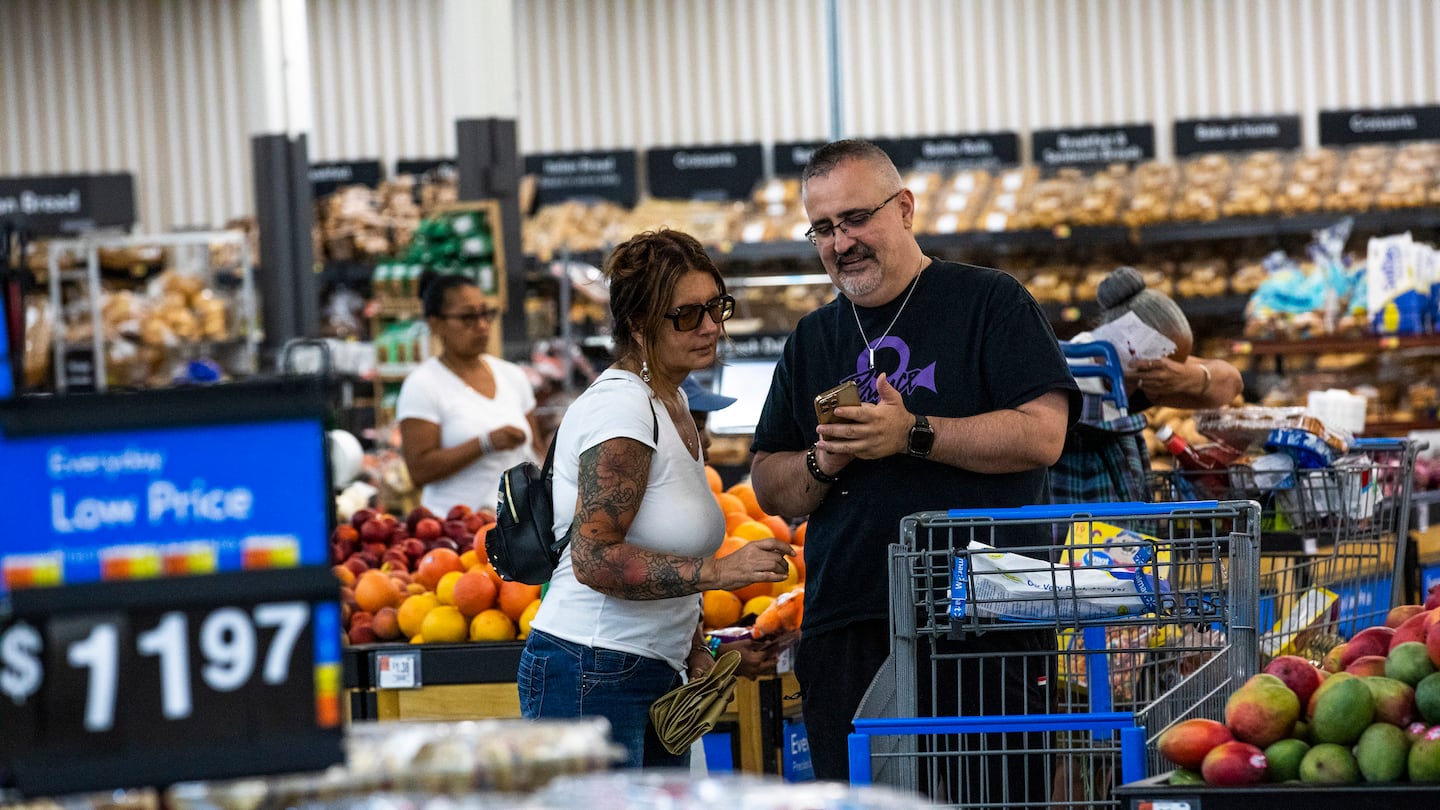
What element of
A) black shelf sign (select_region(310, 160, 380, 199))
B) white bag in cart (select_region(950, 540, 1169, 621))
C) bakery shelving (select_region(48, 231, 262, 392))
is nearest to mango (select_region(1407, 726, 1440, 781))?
white bag in cart (select_region(950, 540, 1169, 621))

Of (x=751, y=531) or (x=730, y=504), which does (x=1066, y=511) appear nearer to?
(x=751, y=531)

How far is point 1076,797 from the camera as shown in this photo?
3373 millimetres

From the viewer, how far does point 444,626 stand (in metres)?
3.84

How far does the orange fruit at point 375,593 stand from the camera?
4.10 m

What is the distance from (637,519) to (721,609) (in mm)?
1152

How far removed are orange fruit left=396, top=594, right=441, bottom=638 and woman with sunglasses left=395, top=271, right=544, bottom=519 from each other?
1110 mm

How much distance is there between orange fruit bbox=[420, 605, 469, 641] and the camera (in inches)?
151

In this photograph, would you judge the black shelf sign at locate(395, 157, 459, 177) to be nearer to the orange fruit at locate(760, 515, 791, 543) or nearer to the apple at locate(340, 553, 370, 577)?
the apple at locate(340, 553, 370, 577)

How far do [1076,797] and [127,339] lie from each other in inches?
300

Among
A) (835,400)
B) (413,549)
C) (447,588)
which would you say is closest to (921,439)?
(835,400)

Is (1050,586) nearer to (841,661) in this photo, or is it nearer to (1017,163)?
(841,661)

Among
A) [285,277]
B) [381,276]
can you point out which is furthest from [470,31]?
[285,277]

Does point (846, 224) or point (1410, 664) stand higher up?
point (846, 224)

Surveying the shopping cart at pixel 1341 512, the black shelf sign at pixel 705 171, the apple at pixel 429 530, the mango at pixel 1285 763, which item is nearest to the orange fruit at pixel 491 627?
the apple at pixel 429 530
